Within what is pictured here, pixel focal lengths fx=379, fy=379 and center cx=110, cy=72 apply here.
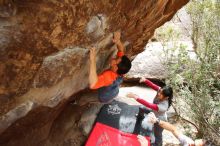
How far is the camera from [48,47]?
556 centimetres

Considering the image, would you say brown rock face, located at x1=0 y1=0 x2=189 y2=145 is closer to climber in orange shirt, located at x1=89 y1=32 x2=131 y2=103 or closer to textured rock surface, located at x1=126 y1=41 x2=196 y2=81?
climber in orange shirt, located at x1=89 y1=32 x2=131 y2=103

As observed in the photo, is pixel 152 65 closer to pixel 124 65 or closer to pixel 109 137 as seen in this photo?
pixel 109 137

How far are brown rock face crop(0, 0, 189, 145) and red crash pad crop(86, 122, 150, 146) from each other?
4.77ft

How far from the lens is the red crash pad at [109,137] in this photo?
8.43 m

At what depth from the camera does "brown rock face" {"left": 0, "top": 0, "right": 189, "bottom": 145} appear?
505 centimetres

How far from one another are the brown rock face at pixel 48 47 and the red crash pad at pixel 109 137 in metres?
1.45

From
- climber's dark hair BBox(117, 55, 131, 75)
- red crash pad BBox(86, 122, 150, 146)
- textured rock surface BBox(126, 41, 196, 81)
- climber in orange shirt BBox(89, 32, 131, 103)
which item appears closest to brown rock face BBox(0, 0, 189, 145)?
climber in orange shirt BBox(89, 32, 131, 103)

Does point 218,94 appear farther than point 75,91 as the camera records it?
Yes

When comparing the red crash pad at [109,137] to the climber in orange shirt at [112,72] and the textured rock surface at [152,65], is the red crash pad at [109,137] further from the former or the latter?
the textured rock surface at [152,65]

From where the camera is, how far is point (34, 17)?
5.06 metres

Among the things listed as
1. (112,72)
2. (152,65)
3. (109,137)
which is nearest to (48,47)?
(112,72)

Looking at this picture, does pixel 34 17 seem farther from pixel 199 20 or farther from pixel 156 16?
pixel 199 20

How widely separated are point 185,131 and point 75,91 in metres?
5.39

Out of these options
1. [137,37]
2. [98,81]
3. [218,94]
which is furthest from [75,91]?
[218,94]
